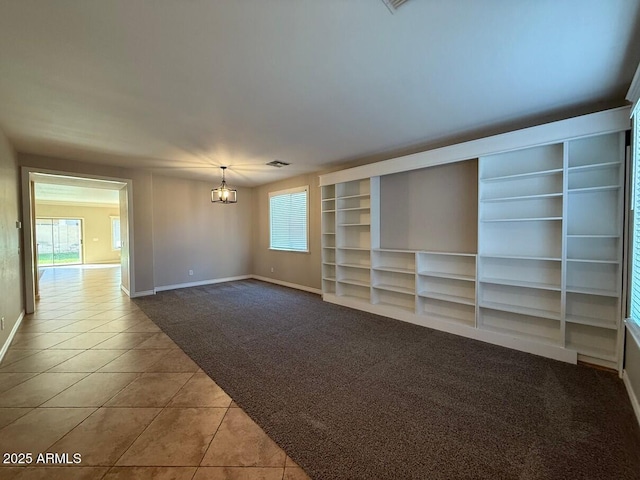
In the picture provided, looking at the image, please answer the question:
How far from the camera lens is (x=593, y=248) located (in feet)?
9.34

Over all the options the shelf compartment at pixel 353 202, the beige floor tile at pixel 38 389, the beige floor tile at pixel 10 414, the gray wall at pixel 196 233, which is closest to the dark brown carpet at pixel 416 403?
the beige floor tile at pixel 38 389

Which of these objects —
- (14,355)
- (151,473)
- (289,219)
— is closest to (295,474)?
(151,473)

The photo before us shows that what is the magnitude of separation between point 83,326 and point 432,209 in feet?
17.5

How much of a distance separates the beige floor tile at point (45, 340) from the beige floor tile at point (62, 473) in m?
2.30

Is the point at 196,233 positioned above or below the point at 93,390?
above

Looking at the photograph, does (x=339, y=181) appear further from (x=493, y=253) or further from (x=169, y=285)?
(x=169, y=285)

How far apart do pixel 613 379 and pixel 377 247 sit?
9.92 feet

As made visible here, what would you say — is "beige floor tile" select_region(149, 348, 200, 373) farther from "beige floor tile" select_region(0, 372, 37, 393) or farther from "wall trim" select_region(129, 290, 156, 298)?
"wall trim" select_region(129, 290, 156, 298)

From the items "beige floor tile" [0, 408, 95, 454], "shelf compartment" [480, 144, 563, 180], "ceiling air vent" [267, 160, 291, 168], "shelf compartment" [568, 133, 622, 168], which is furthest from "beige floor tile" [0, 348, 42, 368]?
"shelf compartment" [568, 133, 622, 168]

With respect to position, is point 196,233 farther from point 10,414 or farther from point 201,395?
point 201,395

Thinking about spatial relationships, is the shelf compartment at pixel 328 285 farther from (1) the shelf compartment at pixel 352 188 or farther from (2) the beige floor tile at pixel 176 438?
(2) the beige floor tile at pixel 176 438

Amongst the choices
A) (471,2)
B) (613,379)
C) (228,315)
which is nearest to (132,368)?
(228,315)

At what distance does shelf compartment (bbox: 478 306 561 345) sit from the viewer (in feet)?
10.3

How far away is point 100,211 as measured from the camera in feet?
39.3
